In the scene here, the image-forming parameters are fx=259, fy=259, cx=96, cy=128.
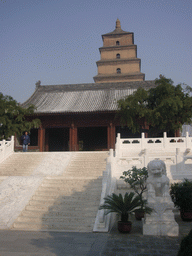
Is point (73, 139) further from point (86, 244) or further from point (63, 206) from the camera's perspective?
point (86, 244)

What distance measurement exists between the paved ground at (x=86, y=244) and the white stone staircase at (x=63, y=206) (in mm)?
448

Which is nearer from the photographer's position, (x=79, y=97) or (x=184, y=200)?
(x=184, y=200)

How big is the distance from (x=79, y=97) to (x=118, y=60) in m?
9.89

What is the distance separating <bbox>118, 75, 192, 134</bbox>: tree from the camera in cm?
1235

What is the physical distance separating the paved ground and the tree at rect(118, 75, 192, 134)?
25.0 ft

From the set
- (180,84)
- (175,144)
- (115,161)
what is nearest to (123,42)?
(180,84)

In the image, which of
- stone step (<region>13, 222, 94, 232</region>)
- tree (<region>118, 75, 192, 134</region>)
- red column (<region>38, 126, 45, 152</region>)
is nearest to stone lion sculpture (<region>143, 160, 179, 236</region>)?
stone step (<region>13, 222, 94, 232</region>)

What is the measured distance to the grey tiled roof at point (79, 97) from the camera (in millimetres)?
17562

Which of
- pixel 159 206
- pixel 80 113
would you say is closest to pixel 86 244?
pixel 159 206

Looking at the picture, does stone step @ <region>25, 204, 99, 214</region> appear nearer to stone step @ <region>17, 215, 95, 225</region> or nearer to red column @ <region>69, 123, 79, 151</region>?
stone step @ <region>17, 215, 95, 225</region>

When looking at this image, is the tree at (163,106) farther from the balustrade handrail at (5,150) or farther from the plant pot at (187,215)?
the plant pot at (187,215)

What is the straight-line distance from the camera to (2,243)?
15.2ft

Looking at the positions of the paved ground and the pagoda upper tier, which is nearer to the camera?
the paved ground

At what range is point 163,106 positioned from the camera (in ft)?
40.4
